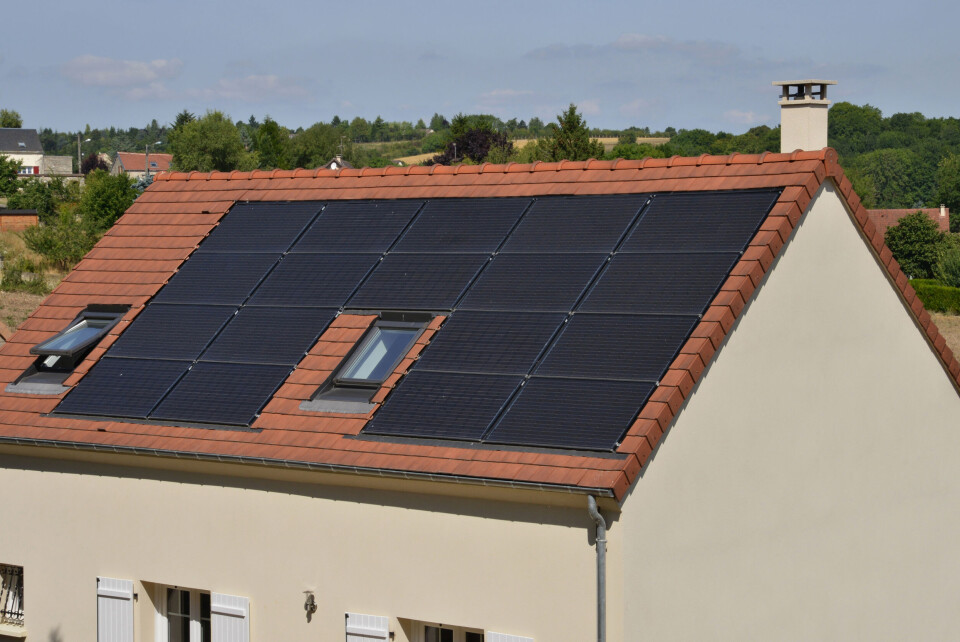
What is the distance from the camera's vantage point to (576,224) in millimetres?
13172

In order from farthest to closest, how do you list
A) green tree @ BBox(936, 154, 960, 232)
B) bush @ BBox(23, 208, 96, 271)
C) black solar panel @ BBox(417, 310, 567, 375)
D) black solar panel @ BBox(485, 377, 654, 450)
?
green tree @ BBox(936, 154, 960, 232)
bush @ BBox(23, 208, 96, 271)
black solar panel @ BBox(417, 310, 567, 375)
black solar panel @ BBox(485, 377, 654, 450)

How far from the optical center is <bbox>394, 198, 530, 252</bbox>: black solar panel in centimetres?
1351

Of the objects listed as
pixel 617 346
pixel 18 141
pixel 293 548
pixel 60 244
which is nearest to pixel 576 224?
pixel 617 346

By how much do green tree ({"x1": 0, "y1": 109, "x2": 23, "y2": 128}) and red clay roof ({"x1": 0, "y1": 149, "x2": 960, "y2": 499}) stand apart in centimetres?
14914

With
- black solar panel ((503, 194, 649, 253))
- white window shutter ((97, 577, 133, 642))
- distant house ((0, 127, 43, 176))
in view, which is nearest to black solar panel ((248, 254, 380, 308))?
black solar panel ((503, 194, 649, 253))

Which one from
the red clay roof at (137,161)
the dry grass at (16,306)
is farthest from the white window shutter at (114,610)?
the red clay roof at (137,161)

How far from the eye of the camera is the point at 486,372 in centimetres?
1156

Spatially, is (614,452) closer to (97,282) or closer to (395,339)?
(395,339)

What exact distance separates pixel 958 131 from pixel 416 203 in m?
182

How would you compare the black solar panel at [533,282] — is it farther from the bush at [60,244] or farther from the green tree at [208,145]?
the green tree at [208,145]

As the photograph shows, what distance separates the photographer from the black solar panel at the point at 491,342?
1159 cm

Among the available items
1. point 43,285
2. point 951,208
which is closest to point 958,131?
point 951,208

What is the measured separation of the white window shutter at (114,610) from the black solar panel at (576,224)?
550 cm

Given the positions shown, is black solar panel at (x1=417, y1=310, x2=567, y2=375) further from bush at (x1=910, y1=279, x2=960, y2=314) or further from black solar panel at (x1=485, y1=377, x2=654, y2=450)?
bush at (x1=910, y1=279, x2=960, y2=314)
